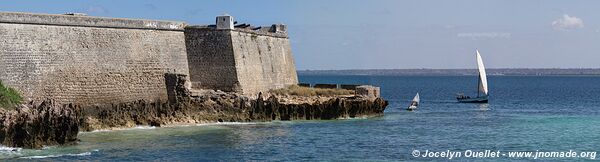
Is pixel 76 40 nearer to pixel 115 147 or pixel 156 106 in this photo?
pixel 156 106

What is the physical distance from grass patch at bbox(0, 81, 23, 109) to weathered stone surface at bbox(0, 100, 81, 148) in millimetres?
506

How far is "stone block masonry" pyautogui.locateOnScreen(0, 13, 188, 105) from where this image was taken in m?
30.1

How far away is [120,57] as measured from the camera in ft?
111

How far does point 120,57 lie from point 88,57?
165 centimetres

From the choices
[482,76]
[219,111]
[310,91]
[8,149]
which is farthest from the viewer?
[482,76]

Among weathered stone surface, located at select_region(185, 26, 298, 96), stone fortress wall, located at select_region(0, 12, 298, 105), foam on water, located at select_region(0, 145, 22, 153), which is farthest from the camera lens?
weathered stone surface, located at select_region(185, 26, 298, 96)

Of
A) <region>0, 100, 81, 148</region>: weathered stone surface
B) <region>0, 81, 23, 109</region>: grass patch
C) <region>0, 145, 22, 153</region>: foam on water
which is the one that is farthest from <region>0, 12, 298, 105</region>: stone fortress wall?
<region>0, 145, 22, 153</region>: foam on water

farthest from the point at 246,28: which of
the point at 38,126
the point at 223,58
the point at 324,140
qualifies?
the point at 38,126

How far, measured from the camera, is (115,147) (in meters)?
26.2

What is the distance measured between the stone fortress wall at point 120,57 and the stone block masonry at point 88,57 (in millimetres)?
30

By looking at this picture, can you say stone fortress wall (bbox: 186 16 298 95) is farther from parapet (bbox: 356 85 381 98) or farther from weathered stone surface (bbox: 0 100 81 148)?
weathered stone surface (bbox: 0 100 81 148)

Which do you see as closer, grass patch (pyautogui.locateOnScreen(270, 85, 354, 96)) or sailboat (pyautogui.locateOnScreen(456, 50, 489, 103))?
grass patch (pyautogui.locateOnScreen(270, 85, 354, 96))

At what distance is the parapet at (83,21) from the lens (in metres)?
30.0

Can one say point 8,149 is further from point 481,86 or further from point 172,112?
point 481,86
